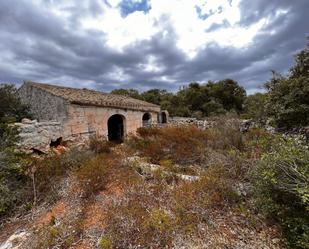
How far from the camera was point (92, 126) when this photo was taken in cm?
1019

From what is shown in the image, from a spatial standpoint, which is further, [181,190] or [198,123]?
[198,123]

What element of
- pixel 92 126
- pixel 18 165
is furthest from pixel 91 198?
pixel 92 126

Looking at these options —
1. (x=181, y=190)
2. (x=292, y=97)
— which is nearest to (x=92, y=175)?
(x=181, y=190)

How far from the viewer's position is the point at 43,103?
1006 cm

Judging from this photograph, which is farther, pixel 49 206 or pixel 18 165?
pixel 18 165

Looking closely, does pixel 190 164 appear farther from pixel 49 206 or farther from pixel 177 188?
pixel 49 206

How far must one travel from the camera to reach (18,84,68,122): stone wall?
9211mm

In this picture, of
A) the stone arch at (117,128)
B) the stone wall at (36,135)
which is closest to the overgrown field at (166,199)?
the stone wall at (36,135)

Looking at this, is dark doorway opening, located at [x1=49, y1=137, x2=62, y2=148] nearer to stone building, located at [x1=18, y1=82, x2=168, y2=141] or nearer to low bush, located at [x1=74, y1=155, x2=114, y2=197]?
stone building, located at [x1=18, y1=82, x2=168, y2=141]

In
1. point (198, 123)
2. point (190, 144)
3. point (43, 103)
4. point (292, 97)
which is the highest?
point (43, 103)

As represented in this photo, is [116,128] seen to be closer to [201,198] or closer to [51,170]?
[51,170]

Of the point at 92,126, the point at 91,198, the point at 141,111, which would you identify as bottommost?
the point at 91,198

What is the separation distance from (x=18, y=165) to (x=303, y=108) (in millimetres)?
8090

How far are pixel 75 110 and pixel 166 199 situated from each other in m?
6.54
